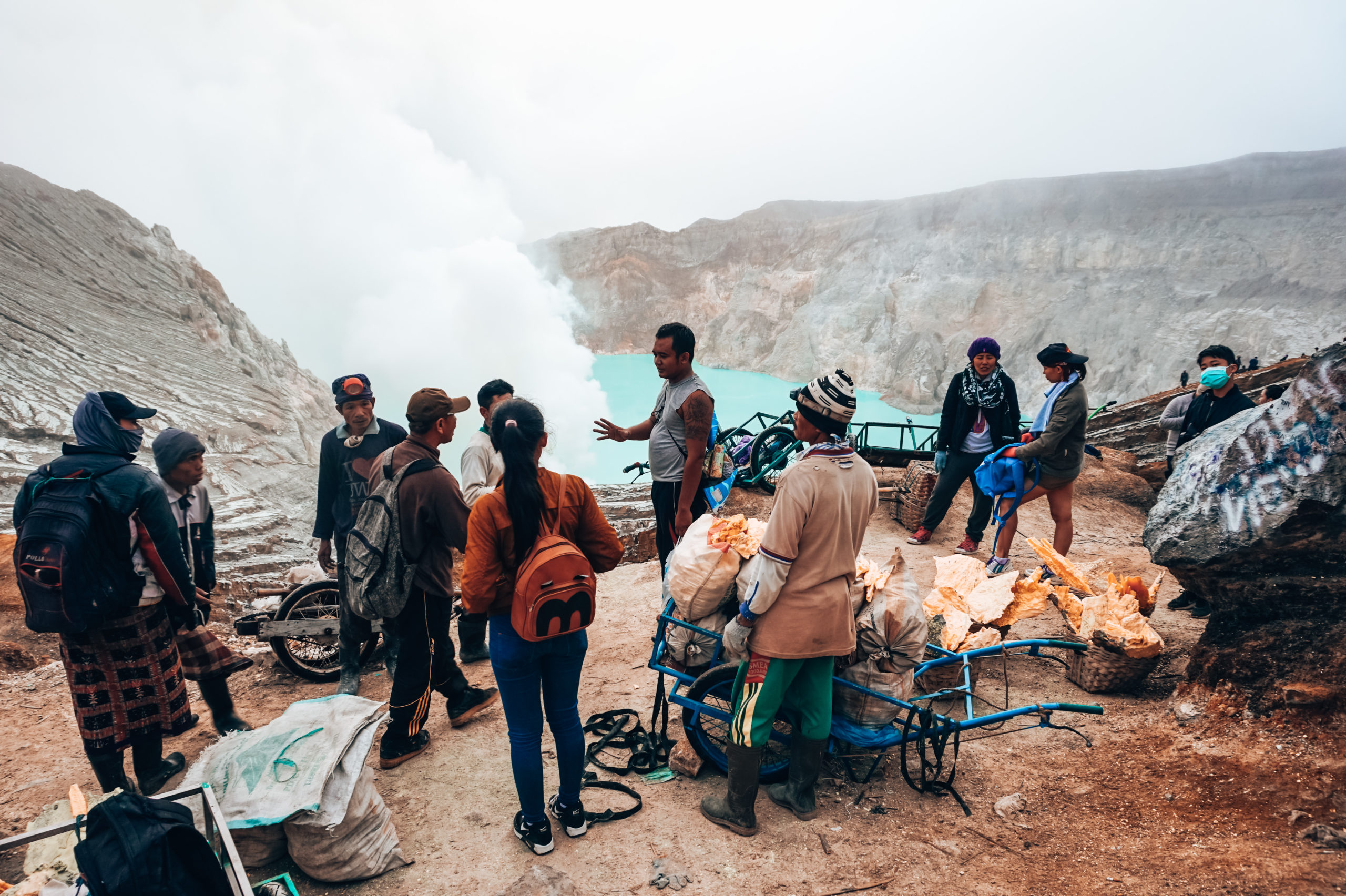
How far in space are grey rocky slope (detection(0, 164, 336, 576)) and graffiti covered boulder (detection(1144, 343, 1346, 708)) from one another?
32.5 feet

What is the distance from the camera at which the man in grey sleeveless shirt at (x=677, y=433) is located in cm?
377

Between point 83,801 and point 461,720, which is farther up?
point 83,801

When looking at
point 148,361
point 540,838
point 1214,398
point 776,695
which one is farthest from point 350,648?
point 148,361

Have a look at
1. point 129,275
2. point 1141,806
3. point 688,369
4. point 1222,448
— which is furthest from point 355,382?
point 129,275

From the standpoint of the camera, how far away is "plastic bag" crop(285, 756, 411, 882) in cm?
231

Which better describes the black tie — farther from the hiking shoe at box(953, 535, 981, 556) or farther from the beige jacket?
the hiking shoe at box(953, 535, 981, 556)

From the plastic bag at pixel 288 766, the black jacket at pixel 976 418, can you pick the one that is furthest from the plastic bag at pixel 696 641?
the black jacket at pixel 976 418

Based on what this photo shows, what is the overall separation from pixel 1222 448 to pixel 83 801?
5.48 metres

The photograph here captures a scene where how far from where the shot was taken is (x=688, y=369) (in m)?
3.87

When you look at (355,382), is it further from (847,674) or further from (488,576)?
(847,674)

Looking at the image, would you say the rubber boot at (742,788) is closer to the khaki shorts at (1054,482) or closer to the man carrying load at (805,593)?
the man carrying load at (805,593)

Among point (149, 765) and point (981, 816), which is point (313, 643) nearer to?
point (149, 765)

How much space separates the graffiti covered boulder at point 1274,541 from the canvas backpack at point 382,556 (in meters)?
3.89

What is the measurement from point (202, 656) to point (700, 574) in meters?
2.62
